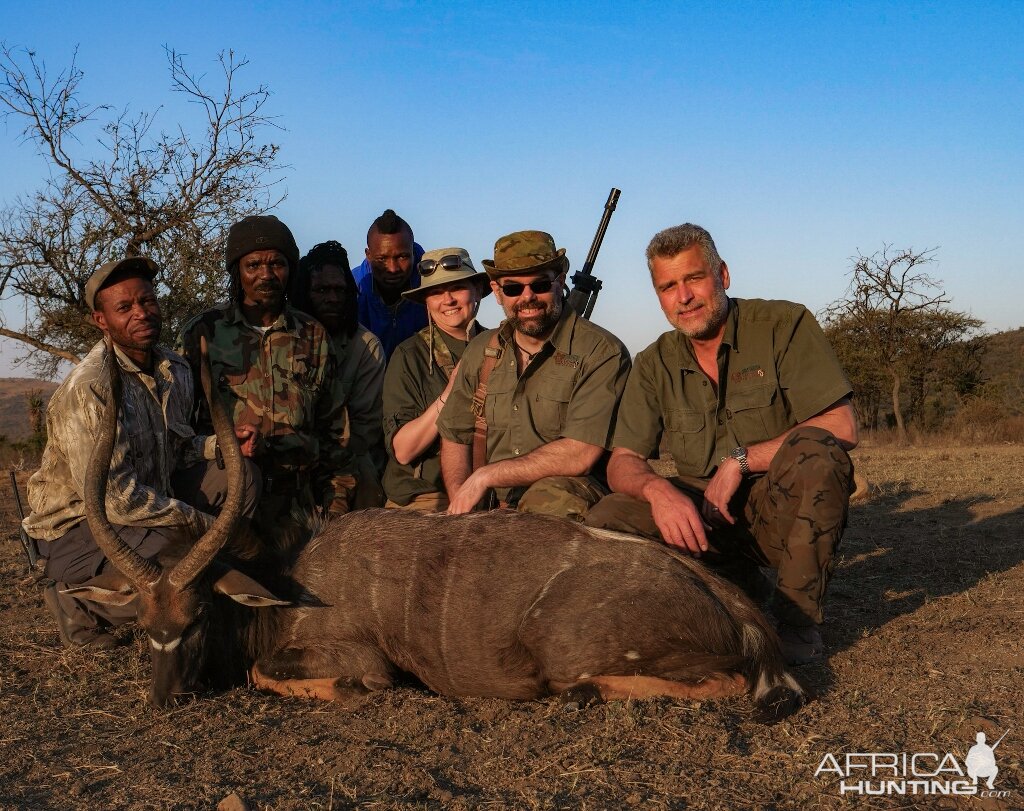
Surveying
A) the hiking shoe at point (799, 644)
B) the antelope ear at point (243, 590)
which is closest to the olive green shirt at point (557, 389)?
the hiking shoe at point (799, 644)

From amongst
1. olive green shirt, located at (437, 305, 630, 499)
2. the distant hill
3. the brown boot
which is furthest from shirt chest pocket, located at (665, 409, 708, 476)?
the distant hill

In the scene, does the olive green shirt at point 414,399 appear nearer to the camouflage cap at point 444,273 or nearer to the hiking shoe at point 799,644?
the camouflage cap at point 444,273

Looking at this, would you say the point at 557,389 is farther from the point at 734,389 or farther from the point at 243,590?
the point at 243,590

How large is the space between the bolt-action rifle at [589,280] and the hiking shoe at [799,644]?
165 inches

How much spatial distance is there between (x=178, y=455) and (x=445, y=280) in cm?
222

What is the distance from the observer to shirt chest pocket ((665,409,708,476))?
5.76m

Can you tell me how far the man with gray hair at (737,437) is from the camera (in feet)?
16.5

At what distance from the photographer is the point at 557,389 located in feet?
19.8

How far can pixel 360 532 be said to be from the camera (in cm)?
516

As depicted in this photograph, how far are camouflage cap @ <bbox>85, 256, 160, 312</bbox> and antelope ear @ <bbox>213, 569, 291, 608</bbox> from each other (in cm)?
214

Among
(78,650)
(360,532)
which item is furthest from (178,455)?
(360,532)

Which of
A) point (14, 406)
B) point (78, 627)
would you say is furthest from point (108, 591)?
point (14, 406)

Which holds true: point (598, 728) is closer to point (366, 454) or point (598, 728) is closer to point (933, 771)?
point (933, 771)

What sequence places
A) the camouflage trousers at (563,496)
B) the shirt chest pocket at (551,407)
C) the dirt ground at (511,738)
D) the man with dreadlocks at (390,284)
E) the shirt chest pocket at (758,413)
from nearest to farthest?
the dirt ground at (511,738), the shirt chest pocket at (758,413), the camouflage trousers at (563,496), the shirt chest pocket at (551,407), the man with dreadlocks at (390,284)
